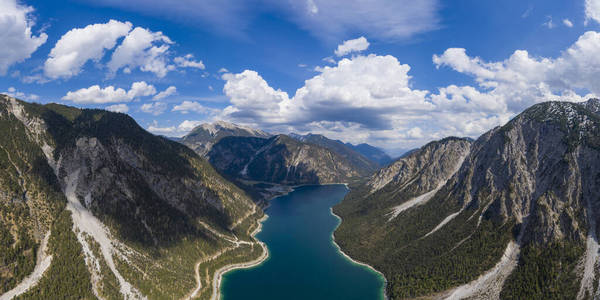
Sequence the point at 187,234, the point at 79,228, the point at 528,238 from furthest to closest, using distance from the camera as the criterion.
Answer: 1. the point at 187,234
2. the point at 528,238
3. the point at 79,228

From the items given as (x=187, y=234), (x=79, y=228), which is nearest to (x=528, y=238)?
(x=187, y=234)

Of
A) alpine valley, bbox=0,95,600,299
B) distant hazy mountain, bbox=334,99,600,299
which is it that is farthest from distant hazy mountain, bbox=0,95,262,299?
distant hazy mountain, bbox=334,99,600,299

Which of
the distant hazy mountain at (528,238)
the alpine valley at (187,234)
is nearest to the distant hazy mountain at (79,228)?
the alpine valley at (187,234)

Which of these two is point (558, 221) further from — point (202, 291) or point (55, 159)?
point (55, 159)

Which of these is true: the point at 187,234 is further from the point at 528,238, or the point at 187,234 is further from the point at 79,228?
the point at 528,238

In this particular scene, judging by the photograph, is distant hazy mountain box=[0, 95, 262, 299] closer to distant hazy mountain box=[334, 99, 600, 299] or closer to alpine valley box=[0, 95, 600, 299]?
alpine valley box=[0, 95, 600, 299]

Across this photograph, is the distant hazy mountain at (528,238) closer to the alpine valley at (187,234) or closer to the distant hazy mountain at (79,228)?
the alpine valley at (187,234)

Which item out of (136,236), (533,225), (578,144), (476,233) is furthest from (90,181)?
(578,144)

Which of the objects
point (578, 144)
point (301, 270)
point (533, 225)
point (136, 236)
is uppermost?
point (578, 144)
